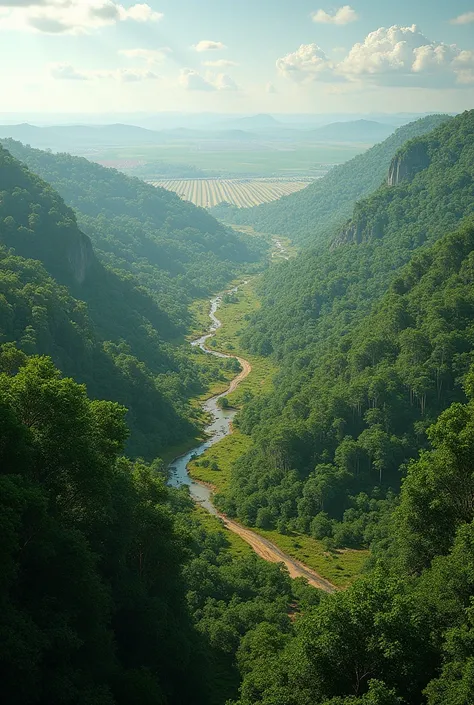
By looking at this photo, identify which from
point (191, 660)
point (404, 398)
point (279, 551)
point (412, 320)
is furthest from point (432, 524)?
point (412, 320)

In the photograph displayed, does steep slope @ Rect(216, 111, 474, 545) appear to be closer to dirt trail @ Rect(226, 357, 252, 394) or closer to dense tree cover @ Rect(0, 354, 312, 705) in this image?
dirt trail @ Rect(226, 357, 252, 394)

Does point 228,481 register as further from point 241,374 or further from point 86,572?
point 86,572

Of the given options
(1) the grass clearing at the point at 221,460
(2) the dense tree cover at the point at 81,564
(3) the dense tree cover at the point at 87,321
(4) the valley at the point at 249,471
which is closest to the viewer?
(2) the dense tree cover at the point at 81,564

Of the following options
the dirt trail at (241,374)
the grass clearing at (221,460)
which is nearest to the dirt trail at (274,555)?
the grass clearing at (221,460)

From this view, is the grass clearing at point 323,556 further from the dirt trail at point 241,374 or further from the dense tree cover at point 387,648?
the dirt trail at point 241,374

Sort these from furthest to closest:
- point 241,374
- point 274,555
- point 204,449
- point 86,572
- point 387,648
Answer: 1. point 241,374
2. point 204,449
3. point 274,555
4. point 86,572
5. point 387,648

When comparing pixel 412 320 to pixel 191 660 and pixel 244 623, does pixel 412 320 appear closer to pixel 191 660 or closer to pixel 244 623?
pixel 244 623

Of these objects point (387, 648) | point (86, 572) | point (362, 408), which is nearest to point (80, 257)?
point (362, 408)
